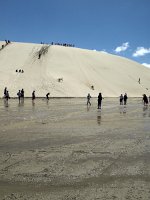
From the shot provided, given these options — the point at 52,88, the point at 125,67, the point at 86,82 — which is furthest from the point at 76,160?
the point at 125,67

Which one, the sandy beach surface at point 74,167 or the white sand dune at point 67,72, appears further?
the white sand dune at point 67,72

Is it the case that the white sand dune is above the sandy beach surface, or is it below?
above

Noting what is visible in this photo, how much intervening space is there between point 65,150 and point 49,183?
3.50 metres

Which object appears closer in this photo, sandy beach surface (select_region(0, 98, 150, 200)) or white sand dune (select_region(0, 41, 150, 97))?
sandy beach surface (select_region(0, 98, 150, 200))

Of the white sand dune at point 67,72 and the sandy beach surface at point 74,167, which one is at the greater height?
the white sand dune at point 67,72

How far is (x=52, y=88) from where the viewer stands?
6600 centimetres

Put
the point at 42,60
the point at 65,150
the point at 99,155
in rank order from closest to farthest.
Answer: the point at 99,155, the point at 65,150, the point at 42,60

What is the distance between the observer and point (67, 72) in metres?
80.8

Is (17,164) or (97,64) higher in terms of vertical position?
(97,64)

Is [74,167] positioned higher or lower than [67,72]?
lower

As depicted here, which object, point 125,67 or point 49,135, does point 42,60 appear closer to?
point 125,67

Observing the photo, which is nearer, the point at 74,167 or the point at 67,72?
the point at 74,167

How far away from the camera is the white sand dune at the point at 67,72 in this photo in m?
67.1

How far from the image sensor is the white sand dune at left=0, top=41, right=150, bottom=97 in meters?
67.1
